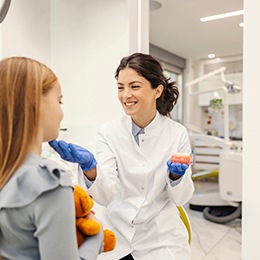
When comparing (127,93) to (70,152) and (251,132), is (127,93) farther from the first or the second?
(251,132)

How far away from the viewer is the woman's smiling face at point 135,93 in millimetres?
1199

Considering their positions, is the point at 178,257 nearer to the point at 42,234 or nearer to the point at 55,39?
the point at 42,234

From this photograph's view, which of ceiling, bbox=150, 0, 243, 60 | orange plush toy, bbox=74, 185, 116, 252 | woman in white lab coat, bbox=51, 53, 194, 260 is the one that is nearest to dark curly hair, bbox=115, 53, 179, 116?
woman in white lab coat, bbox=51, 53, 194, 260

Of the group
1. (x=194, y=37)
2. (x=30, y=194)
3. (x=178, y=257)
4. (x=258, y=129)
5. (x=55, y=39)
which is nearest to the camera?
(x=30, y=194)

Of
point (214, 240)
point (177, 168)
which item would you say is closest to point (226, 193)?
point (214, 240)

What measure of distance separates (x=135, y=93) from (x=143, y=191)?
1.33 feet

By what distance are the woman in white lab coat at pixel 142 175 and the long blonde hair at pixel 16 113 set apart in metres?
0.49

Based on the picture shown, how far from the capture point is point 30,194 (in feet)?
1.81

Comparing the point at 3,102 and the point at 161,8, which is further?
the point at 161,8

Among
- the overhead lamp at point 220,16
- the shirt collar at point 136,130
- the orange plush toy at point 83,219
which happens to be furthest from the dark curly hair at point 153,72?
the overhead lamp at point 220,16

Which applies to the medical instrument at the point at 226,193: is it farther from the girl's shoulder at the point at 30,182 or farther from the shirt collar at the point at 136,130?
the girl's shoulder at the point at 30,182

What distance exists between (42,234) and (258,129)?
Result: 103cm

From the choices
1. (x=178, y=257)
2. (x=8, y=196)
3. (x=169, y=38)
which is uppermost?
(x=169, y=38)

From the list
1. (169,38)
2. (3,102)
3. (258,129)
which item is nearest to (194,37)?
(169,38)
